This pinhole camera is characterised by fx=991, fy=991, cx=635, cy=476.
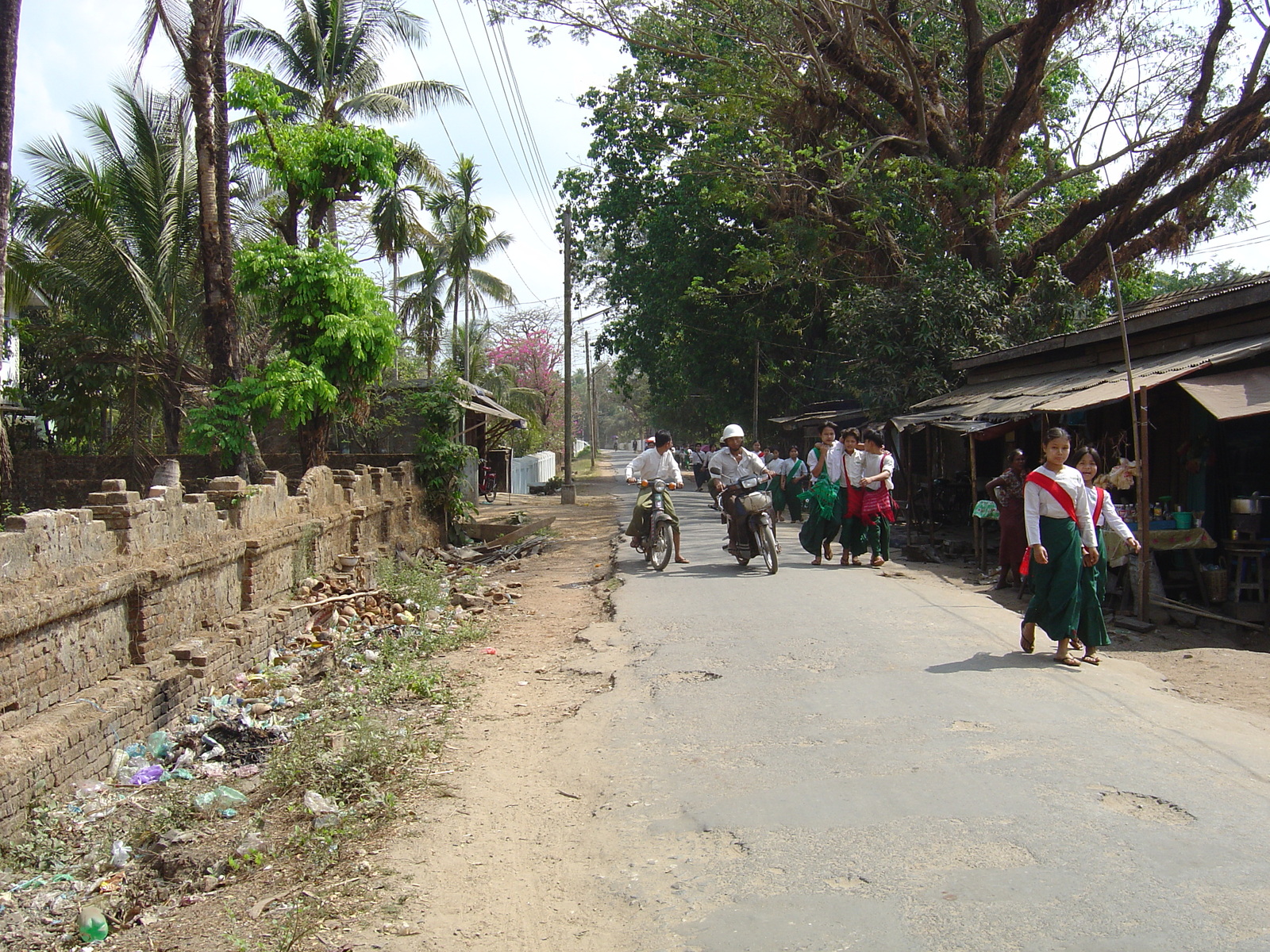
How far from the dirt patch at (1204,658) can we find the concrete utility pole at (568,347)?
18.4 m

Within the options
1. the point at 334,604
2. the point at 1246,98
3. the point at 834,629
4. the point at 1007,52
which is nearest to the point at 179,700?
the point at 334,604

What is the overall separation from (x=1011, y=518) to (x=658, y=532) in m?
3.89

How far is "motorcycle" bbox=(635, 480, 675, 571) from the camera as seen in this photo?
11391 millimetres

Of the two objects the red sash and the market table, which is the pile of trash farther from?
the market table

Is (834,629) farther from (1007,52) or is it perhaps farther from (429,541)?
(1007,52)

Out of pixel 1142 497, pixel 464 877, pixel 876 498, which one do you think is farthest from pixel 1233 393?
pixel 464 877

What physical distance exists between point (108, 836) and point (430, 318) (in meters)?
28.0

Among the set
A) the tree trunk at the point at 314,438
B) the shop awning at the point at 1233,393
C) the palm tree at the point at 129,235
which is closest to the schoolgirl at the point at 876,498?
the shop awning at the point at 1233,393

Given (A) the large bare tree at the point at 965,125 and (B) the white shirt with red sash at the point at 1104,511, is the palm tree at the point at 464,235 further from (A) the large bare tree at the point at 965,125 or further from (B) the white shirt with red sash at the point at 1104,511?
(B) the white shirt with red sash at the point at 1104,511

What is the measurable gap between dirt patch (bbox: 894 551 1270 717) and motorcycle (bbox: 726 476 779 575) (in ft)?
5.30

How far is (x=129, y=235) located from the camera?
18766mm

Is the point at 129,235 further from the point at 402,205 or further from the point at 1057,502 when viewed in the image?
the point at 1057,502

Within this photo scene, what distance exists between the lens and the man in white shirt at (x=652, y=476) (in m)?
11.3

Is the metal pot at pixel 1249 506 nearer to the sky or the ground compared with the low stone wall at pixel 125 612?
nearer to the sky
